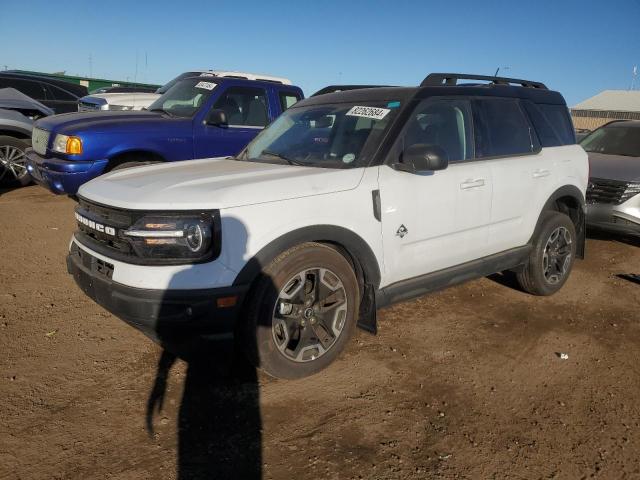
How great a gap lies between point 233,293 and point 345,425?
940mm

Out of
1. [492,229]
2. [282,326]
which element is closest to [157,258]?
[282,326]

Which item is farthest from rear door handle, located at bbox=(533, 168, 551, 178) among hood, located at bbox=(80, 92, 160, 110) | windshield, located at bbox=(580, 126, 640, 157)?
hood, located at bbox=(80, 92, 160, 110)

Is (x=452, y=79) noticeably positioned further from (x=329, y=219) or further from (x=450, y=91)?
(x=329, y=219)

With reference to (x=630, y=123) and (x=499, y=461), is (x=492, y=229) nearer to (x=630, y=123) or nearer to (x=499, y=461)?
(x=499, y=461)

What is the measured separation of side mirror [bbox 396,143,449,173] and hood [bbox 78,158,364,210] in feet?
1.08

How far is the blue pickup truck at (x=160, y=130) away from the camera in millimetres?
5750

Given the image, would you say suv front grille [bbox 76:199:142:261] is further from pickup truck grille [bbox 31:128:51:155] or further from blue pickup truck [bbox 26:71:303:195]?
pickup truck grille [bbox 31:128:51:155]

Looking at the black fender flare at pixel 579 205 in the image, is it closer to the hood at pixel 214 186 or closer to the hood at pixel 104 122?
the hood at pixel 214 186

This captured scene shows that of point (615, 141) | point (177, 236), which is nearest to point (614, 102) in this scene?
point (615, 141)

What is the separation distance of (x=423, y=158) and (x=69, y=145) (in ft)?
14.0

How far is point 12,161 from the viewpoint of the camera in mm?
8117

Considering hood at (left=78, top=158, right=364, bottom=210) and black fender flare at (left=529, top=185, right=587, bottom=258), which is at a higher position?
hood at (left=78, top=158, right=364, bottom=210)

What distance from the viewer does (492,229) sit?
161 inches

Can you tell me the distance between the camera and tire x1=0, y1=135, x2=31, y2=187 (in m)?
7.98
